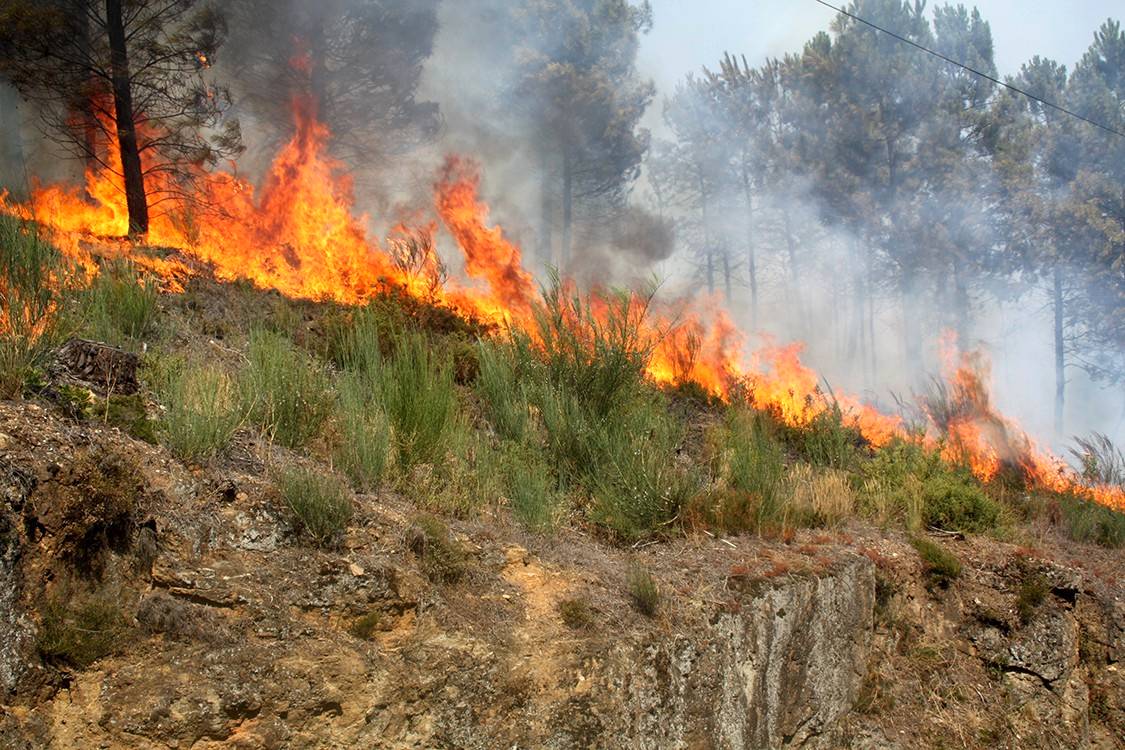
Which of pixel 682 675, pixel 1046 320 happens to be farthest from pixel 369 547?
pixel 1046 320

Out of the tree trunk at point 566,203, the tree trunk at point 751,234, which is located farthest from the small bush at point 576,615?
the tree trunk at point 751,234

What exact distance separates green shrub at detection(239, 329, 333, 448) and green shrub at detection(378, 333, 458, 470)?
1.68 ft

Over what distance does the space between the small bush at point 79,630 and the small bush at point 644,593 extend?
3027mm

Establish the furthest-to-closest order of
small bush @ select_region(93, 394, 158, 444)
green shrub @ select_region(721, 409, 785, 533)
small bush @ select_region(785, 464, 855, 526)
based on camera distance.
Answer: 1. small bush @ select_region(785, 464, 855, 526)
2. green shrub @ select_region(721, 409, 785, 533)
3. small bush @ select_region(93, 394, 158, 444)

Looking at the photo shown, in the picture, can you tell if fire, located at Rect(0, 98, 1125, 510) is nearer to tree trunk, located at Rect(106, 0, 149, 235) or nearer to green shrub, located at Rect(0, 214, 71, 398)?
tree trunk, located at Rect(106, 0, 149, 235)

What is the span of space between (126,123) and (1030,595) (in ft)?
42.0

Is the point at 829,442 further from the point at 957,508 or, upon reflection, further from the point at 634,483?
the point at 634,483

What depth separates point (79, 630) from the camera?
4258 mm

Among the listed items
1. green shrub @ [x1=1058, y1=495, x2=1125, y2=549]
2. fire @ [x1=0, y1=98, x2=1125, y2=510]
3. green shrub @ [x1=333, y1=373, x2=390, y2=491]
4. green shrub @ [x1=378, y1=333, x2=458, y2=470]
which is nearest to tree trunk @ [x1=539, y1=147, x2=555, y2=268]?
fire @ [x1=0, y1=98, x2=1125, y2=510]

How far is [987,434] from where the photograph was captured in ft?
54.1

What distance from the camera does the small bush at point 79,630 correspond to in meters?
4.16

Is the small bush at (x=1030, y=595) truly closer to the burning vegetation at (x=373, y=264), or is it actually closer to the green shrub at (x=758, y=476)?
the green shrub at (x=758, y=476)

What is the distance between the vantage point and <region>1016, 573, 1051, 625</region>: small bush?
8.78 m

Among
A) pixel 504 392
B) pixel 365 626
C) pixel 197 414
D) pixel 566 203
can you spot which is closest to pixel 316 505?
pixel 365 626
